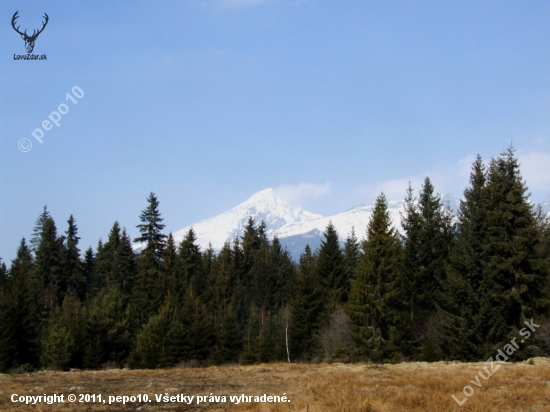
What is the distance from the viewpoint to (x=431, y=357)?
36656mm

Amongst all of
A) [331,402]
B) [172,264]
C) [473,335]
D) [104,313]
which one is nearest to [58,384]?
[331,402]

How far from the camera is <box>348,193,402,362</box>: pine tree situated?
119 feet

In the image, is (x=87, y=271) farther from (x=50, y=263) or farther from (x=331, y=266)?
(x=331, y=266)

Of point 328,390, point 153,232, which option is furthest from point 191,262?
point 328,390

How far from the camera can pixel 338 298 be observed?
53.6 metres

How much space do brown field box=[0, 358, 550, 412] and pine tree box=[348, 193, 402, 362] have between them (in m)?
14.8

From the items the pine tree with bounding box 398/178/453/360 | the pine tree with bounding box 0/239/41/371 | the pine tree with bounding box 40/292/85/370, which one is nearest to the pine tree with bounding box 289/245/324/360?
the pine tree with bounding box 398/178/453/360

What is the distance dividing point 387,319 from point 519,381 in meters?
21.4

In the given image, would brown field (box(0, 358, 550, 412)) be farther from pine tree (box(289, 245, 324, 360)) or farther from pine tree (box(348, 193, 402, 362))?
pine tree (box(289, 245, 324, 360))

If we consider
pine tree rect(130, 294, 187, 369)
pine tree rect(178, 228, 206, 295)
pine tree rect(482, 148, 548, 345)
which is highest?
pine tree rect(178, 228, 206, 295)

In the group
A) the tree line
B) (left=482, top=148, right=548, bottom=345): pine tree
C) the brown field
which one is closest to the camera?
the brown field

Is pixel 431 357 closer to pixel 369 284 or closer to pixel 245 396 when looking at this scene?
pixel 369 284

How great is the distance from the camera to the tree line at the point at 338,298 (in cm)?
3238

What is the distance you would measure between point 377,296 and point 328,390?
2308cm
